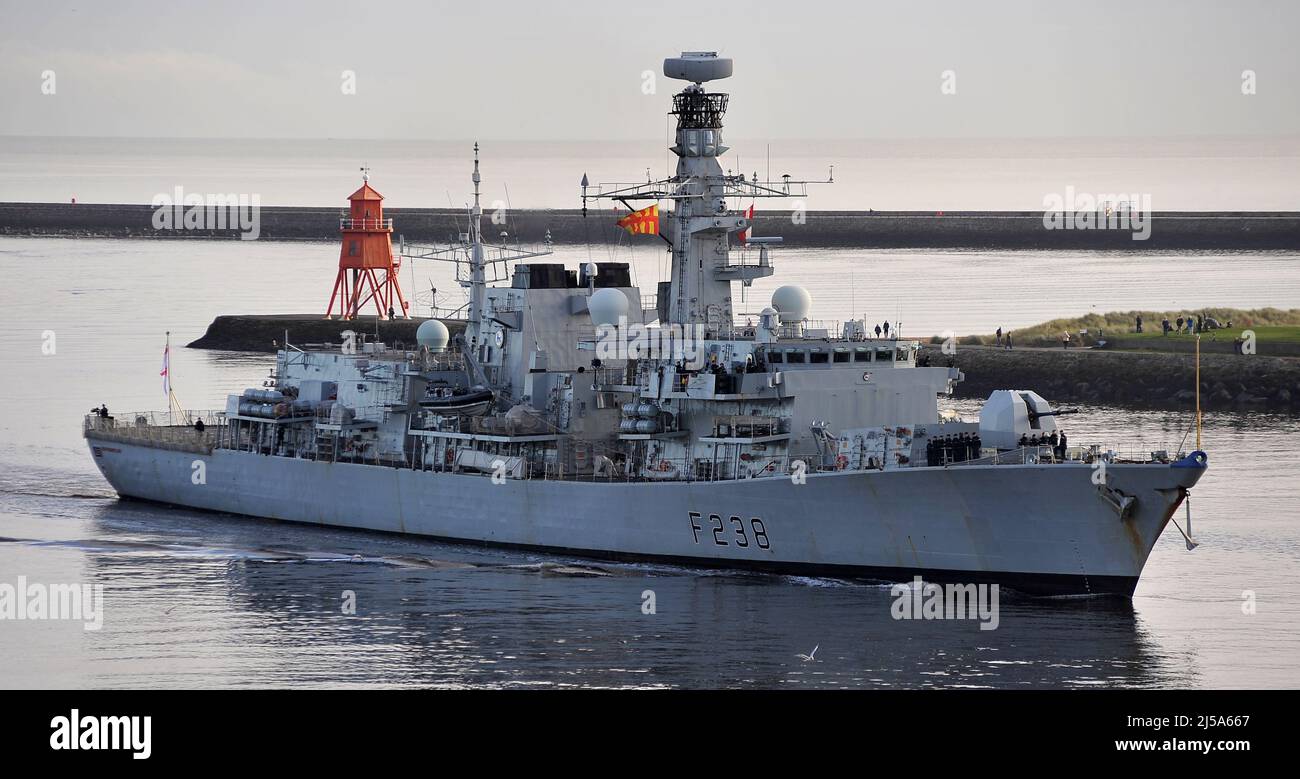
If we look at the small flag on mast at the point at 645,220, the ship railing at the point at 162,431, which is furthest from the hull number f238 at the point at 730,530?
the ship railing at the point at 162,431

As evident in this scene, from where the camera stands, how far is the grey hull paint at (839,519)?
30.1 metres

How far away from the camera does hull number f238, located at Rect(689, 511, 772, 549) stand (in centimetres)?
3294

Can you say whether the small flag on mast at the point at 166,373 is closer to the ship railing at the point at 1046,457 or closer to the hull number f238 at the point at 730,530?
the hull number f238 at the point at 730,530

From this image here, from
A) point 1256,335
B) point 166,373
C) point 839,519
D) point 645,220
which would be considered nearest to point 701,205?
point 645,220

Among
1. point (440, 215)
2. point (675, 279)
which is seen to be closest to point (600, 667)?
point (675, 279)

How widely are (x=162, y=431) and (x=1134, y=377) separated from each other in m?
33.2

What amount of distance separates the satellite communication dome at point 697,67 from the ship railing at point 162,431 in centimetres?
1561

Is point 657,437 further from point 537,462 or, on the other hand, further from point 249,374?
point 249,374

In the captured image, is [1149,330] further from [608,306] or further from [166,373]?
[166,373]

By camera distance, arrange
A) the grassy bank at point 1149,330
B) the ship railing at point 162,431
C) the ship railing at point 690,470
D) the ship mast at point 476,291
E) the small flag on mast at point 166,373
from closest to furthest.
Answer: the ship railing at point 690,470 < the ship mast at point 476,291 < the ship railing at point 162,431 < the small flag on mast at point 166,373 < the grassy bank at point 1149,330

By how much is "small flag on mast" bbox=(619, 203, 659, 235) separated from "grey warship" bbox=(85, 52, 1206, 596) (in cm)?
19

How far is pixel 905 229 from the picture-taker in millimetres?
134000

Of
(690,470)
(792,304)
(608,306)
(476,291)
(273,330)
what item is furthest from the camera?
(273,330)

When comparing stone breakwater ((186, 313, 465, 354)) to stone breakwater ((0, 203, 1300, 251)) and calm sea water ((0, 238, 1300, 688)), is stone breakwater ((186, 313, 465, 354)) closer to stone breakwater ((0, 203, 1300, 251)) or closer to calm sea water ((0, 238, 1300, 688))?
calm sea water ((0, 238, 1300, 688))
